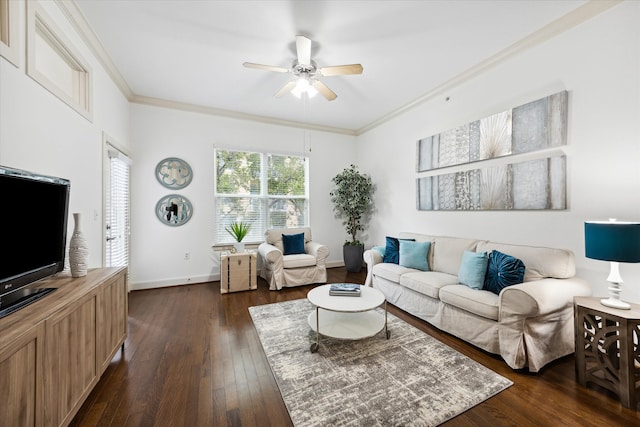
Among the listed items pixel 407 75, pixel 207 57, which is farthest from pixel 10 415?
pixel 407 75

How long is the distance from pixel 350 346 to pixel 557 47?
344 centimetres

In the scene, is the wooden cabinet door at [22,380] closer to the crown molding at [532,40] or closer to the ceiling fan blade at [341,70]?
the ceiling fan blade at [341,70]

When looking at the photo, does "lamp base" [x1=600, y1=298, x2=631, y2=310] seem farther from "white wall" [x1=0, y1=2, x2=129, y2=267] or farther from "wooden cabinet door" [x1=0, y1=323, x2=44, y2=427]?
"white wall" [x1=0, y1=2, x2=129, y2=267]

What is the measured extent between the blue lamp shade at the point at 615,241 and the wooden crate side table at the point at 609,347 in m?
0.36

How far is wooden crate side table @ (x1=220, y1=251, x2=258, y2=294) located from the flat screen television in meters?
2.15

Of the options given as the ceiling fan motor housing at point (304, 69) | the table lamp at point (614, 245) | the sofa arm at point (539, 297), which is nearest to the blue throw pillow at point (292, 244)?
the ceiling fan motor housing at point (304, 69)

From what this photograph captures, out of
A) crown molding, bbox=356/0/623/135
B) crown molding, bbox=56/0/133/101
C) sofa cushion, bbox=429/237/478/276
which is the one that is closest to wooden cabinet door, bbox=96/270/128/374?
crown molding, bbox=56/0/133/101

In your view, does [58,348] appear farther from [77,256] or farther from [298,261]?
[298,261]

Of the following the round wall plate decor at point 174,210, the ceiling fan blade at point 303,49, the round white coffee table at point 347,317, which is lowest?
the round white coffee table at point 347,317

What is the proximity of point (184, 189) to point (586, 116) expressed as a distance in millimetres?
5101

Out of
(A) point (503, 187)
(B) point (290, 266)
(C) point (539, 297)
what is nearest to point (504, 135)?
(A) point (503, 187)

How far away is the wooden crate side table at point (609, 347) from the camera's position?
62.1 inches

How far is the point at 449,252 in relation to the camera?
3109 mm

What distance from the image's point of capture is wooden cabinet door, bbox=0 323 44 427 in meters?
0.95
